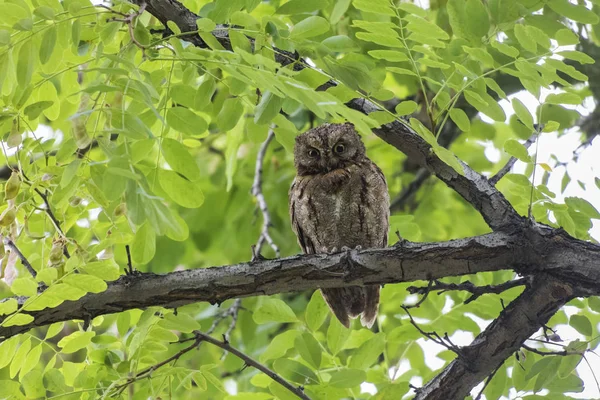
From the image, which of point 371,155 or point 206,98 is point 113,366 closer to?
point 206,98

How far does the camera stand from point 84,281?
2.21 metres

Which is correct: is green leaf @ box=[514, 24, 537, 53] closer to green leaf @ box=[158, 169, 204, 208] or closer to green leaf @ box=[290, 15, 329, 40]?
green leaf @ box=[290, 15, 329, 40]

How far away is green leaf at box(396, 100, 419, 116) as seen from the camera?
8.15 feet

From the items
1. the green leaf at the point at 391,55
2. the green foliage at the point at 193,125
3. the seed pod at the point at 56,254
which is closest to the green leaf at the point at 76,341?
the green foliage at the point at 193,125

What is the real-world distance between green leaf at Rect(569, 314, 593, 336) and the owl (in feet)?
3.98

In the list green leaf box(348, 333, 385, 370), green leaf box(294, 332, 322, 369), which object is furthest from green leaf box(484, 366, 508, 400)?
green leaf box(294, 332, 322, 369)

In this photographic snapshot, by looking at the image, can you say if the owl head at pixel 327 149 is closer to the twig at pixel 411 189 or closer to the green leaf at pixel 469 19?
the twig at pixel 411 189

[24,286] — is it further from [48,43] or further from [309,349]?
[309,349]

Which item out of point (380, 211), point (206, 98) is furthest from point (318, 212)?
point (206, 98)

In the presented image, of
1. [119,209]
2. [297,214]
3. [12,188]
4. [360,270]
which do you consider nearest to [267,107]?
[119,209]

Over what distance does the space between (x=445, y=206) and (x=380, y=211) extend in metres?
1.70

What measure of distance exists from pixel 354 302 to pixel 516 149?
1636 mm

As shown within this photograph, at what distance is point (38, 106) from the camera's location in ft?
7.58

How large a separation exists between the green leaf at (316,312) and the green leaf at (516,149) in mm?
1130
